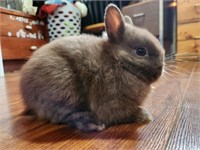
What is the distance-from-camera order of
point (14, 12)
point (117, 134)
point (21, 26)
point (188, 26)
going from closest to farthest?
point (117, 134)
point (14, 12)
point (21, 26)
point (188, 26)

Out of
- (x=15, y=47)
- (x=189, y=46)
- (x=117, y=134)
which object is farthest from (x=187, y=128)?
(x=189, y=46)

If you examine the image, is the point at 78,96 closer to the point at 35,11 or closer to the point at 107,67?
the point at 107,67

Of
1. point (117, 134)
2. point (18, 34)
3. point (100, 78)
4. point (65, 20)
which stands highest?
point (65, 20)

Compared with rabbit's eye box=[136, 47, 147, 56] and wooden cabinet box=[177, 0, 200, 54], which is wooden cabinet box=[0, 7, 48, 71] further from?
rabbit's eye box=[136, 47, 147, 56]

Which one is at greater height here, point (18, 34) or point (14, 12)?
point (14, 12)

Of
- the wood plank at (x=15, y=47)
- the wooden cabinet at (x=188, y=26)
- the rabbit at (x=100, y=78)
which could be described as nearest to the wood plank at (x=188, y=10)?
the wooden cabinet at (x=188, y=26)

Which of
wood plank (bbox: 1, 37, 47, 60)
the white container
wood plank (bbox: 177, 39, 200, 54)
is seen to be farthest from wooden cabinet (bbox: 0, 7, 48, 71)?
wood plank (bbox: 177, 39, 200, 54)

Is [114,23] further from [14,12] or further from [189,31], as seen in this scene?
[189,31]
